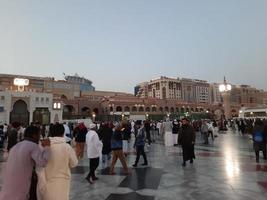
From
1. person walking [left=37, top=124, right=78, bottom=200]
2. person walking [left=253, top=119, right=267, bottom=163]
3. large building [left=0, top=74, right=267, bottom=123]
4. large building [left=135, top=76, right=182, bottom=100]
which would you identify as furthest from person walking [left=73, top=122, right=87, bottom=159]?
large building [left=135, top=76, right=182, bottom=100]

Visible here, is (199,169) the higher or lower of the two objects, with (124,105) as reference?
lower

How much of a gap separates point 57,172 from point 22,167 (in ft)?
1.48

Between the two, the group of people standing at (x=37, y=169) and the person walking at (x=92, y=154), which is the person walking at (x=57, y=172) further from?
the person walking at (x=92, y=154)

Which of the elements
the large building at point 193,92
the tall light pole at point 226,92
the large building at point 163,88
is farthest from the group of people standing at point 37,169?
the large building at point 163,88

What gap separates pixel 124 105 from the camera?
76.4m

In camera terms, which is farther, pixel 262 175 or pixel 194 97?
pixel 194 97

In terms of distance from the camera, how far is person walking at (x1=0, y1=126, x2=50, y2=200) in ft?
9.52

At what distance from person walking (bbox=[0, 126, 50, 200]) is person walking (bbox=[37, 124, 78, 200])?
15cm

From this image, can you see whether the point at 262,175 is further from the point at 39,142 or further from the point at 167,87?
the point at 167,87

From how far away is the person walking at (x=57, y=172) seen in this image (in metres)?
3.10

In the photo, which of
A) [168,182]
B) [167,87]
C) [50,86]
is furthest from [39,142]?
[167,87]

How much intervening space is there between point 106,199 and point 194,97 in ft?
444

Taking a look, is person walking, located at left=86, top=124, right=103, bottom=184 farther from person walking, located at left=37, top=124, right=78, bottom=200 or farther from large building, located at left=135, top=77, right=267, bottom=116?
large building, located at left=135, top=77, right=267, bottom=116

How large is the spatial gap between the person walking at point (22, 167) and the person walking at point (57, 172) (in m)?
0.15
